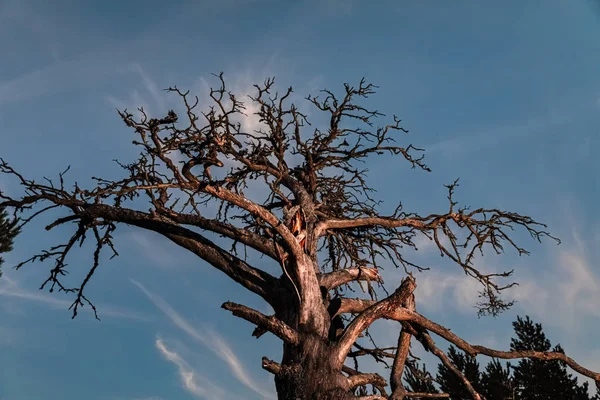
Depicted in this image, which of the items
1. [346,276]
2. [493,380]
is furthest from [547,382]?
[346,276]

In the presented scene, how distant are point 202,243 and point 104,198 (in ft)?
5.01

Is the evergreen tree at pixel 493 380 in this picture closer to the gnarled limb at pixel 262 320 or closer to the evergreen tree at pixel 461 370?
the evergreen tree at pixel 461 370

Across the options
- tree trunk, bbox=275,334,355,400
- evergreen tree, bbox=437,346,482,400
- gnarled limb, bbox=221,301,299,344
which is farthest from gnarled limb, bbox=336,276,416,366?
evergreen tree, bbox=437,346,482,400

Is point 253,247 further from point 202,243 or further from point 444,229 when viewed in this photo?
point 444,229

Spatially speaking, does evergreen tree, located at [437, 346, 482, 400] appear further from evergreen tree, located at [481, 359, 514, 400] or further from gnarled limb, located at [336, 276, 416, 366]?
gnarled limb, located at [336, 276, 416, 366]

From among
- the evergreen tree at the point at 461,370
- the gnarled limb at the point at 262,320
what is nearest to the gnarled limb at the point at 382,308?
the gnarled limb at the point at 262,320

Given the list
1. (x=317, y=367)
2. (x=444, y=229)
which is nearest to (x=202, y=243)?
(x=317, y=367)

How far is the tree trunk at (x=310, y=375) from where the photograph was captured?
14.4 ft

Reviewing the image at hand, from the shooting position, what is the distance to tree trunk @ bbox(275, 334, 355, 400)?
14.4 feet

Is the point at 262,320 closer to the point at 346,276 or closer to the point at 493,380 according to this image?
the point at 346,276

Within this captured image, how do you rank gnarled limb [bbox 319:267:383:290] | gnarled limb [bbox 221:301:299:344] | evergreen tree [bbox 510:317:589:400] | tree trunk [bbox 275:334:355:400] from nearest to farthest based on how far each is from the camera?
tree trunk [bbox 275:334:355:400]
gnarled limb [bbox 221:301:299:344]
gnarled limb [bbox 319:267:383:290]
evergreen tree [bbox 510:317:589:400]

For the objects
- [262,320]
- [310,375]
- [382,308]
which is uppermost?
[382,308]

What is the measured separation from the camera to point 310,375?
448cm

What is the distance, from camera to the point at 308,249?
6.01 m
